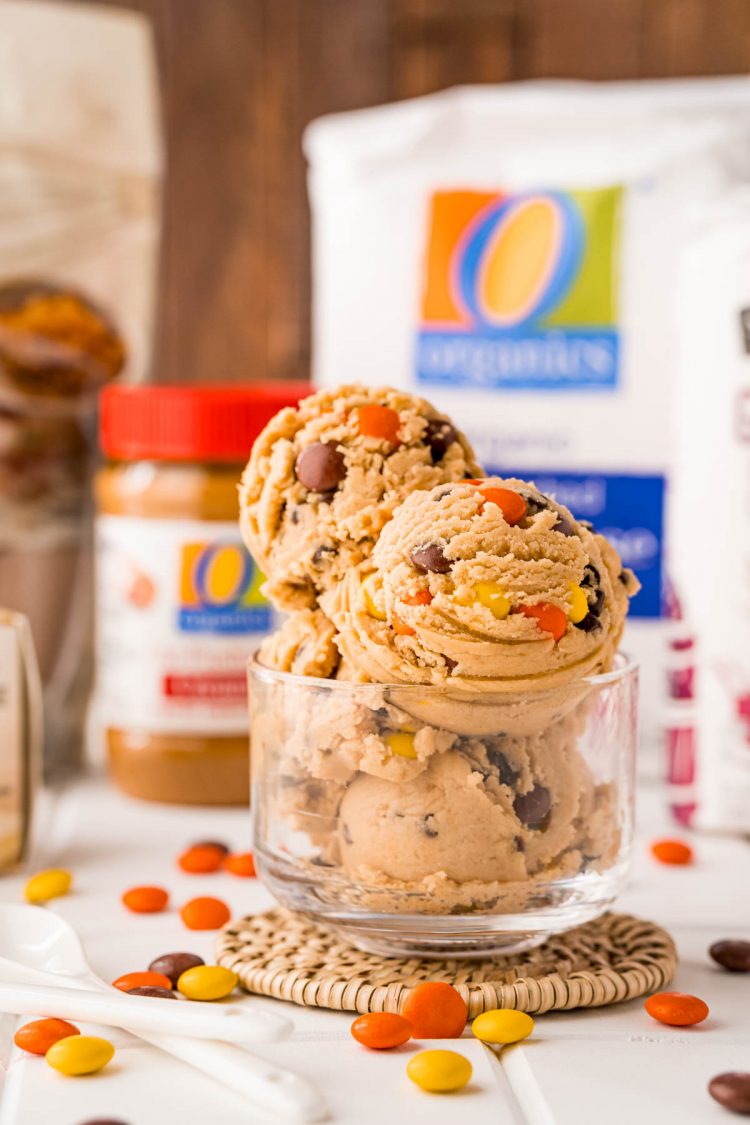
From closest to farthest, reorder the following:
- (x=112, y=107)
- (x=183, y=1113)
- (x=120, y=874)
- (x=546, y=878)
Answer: (x=183, y=1113) < (x=546, y=878) < (x=120, y=874) < (x=112, y=107)

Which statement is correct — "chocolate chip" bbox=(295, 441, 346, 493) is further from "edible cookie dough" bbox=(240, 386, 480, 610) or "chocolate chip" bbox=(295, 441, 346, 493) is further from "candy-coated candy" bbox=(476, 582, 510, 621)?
"candy-coated candy" bbox=(476, 582, 510, 621)

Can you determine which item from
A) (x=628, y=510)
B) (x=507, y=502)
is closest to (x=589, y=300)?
(x=628, y=510)

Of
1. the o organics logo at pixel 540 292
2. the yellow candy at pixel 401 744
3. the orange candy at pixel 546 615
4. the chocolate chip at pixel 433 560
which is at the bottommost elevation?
the yellow candy at pixel 401 744

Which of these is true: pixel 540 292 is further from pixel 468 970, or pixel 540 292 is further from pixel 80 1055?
pixel 80 1055

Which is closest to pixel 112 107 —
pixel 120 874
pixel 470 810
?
pixel 120 874

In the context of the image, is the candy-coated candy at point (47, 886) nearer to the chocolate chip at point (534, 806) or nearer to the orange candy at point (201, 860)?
the orange candy at point (201, 860)

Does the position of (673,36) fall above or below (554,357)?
above

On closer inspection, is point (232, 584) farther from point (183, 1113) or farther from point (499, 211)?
point (183, 1113)

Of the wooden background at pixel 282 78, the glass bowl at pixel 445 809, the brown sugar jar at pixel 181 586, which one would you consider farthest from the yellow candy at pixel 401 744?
the wooden background at pixel 282 78
